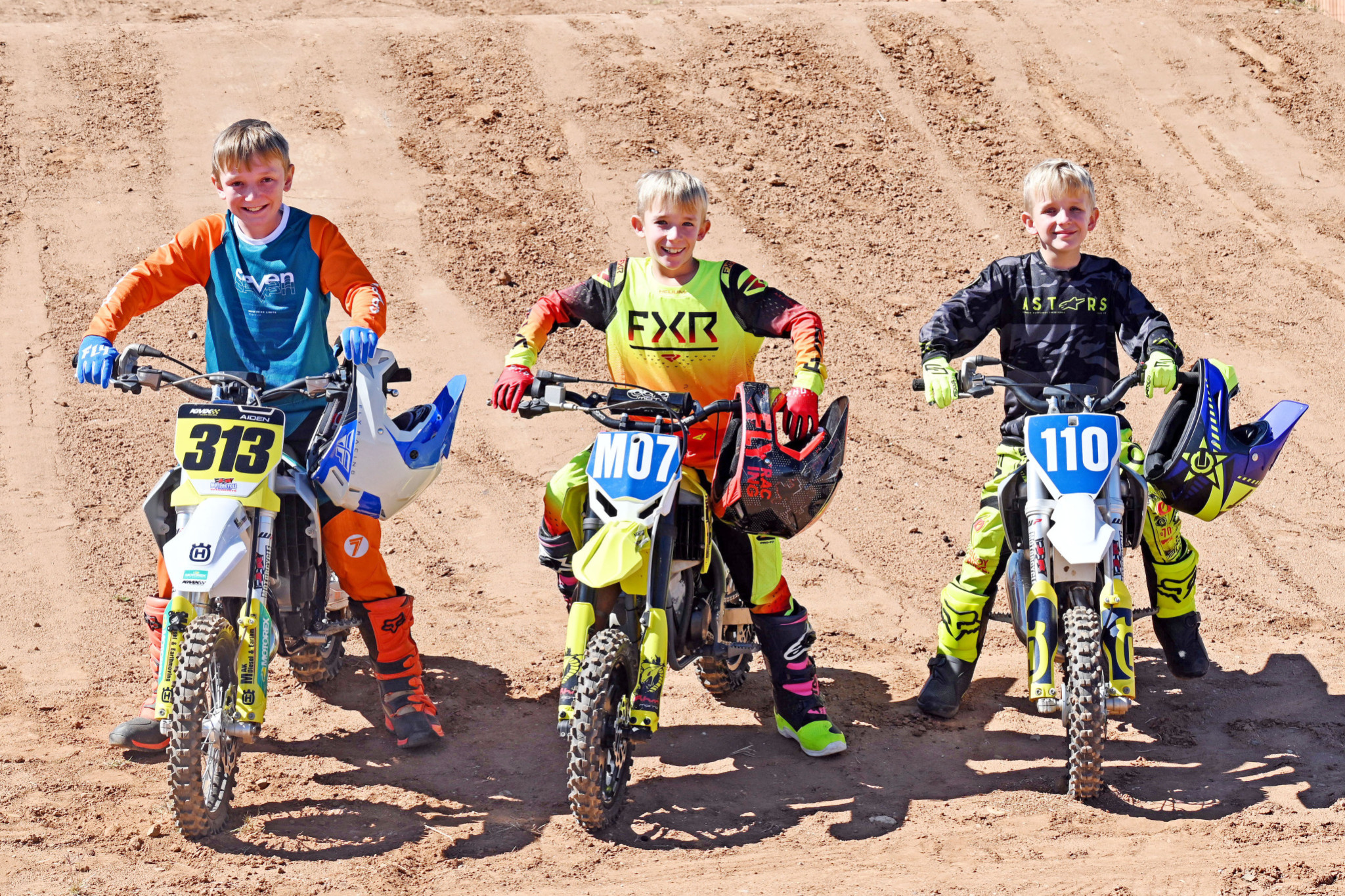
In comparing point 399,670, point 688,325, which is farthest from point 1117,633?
point 399,670

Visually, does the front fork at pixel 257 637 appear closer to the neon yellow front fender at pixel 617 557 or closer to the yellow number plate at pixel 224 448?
the yellow number plate at pixel 224 448

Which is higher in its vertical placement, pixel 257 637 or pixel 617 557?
pixel 617 557

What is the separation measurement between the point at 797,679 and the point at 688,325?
4.94ft

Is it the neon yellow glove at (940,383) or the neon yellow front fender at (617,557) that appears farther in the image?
the neon yellow glove at (940,383)

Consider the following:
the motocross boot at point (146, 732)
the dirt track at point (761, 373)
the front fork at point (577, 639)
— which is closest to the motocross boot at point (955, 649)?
the dirt track at point (761, 373)

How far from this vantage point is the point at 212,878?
15.1ft

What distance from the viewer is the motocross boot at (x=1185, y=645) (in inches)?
239

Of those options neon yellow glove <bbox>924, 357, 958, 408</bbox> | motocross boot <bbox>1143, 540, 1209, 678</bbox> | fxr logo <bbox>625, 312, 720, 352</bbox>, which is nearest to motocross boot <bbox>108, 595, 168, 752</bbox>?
fxr logo <bbox>625, 312, 720, 352</bbox>

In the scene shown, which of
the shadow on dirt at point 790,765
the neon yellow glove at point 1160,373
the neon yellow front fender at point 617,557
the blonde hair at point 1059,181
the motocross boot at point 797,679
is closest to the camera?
the neon yellow front fender at point 617,557

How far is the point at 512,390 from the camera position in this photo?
498 centimetres

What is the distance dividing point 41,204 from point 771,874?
8.78 meters

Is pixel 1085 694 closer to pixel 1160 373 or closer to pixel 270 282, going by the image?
pixel 1160 373

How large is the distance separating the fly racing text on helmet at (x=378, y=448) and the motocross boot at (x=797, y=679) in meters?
1.46

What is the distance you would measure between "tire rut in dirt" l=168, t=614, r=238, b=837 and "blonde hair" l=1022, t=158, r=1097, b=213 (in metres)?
3.45
